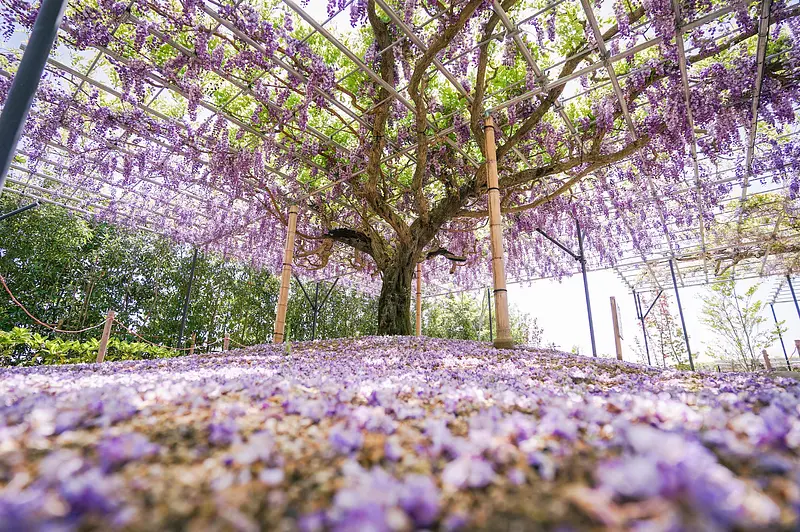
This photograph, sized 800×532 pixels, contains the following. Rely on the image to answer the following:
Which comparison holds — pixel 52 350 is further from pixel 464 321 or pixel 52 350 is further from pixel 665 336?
pixel 665 336

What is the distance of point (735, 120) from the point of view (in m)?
5.45

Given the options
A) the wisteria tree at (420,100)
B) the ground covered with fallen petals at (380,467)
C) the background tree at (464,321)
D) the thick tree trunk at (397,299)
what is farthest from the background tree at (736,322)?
the ground covered with fallen petals at (380,467)

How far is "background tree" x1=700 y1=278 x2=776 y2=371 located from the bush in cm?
2060

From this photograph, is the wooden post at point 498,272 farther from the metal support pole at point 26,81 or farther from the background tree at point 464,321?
the background tree at point 464,321

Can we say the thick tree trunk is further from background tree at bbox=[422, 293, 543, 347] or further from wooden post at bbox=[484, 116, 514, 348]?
background tree at bbox=[422, 293, 543, 347]

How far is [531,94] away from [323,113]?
3.41m

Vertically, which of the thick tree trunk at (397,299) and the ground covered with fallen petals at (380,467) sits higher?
the thick tree trunk at (397,299)

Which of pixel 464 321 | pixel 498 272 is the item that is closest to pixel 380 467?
pixel 498 272

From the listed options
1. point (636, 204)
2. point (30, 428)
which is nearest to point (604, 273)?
point (636, 204)

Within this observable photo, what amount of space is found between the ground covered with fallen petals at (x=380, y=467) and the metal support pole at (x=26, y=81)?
1428 mm

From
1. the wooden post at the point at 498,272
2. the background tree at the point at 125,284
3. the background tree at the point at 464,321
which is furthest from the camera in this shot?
the background tree at the point at 464,321

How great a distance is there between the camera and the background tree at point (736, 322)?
16.1 meters

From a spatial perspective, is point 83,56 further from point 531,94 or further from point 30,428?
point 30,428

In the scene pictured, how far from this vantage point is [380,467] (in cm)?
84
